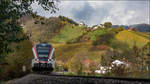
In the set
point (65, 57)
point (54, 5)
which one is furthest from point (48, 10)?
point (65, 57)

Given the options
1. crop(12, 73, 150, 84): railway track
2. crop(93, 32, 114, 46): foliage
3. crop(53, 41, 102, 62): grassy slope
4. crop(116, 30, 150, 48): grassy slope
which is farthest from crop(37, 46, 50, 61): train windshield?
crop(93, 32, 114, 46): foliage

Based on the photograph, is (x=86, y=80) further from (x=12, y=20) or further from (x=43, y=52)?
(x=43, y=52)

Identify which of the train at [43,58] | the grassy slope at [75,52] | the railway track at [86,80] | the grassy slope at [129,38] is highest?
the grassy slope at [129,38]

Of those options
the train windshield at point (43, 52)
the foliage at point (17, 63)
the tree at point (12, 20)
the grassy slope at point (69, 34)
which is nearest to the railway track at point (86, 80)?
the tree at point (12, 20)

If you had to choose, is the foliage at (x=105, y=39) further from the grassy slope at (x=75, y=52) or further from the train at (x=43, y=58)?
the train at (x=43, y=58)

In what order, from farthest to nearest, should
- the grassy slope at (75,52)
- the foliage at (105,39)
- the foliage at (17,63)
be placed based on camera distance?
the foliage at (105,39), the grassy slope at (75,52), the foliage at (17,63)

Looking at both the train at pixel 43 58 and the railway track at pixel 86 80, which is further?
the train at pixel 43 58

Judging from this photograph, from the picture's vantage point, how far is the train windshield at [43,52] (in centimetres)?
2744

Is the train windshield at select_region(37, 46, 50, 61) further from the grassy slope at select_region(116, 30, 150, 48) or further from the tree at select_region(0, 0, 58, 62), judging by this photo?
the grassy slope at select_region(116, 30, 150, 48)

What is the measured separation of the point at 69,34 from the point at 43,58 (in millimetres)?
78902

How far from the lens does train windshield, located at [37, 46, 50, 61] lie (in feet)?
90.0

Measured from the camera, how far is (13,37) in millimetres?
10977

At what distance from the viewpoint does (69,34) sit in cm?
10619

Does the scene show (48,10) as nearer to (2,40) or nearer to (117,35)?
(2,40)
